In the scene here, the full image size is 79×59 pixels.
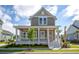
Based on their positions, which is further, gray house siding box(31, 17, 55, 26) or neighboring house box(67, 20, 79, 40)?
gray house siding box(31, 17, 55, 26)

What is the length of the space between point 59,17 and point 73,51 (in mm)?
1665

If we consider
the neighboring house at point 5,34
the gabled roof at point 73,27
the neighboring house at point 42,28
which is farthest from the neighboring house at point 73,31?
the neighboring house at point 5,34

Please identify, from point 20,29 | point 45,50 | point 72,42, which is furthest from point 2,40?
point 72,42

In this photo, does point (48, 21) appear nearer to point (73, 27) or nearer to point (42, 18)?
point (42, 18)

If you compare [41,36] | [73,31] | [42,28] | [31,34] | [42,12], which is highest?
[42,12]

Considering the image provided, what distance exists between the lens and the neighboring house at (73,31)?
15.0 m

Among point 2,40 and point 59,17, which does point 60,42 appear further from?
point 2,40

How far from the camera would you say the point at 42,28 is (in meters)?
16.2

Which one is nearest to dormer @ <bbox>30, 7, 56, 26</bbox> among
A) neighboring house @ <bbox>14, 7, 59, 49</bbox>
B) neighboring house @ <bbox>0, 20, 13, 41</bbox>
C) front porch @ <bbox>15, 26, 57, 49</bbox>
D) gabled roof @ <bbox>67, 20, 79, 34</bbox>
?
neighboring house @ <bbox>14, 7, 59, 49</bbox>

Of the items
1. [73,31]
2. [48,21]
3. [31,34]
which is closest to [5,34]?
[31,34]

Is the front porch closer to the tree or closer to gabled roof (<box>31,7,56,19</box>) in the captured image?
Result: the tree

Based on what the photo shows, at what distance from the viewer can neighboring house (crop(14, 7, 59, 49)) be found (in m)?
15.5

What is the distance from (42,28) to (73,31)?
5.82 feet

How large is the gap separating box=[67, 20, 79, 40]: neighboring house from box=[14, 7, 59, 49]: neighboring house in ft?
2.65
